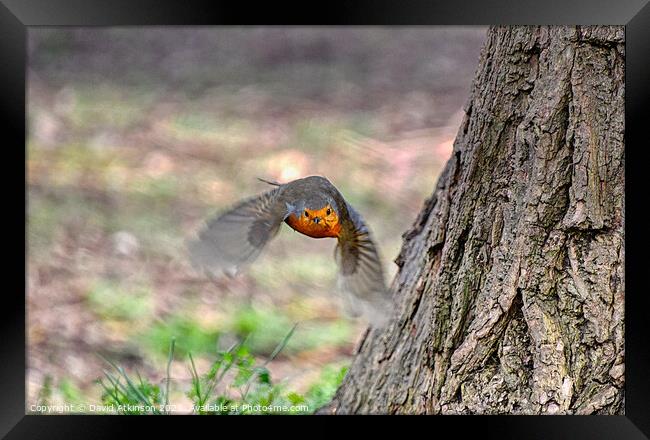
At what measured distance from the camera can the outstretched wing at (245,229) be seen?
1.60m

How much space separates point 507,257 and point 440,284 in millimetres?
155

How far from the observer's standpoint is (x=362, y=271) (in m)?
1.64

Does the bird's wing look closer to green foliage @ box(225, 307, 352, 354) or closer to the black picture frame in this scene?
the black picture frame

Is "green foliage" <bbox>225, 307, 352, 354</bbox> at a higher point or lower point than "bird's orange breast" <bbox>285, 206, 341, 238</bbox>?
lower

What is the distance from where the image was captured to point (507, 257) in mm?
1511

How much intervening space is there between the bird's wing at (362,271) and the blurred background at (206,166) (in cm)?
39

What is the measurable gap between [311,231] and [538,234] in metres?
0.46

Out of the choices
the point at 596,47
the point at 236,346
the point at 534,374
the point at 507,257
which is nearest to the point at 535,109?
the point at 596,47

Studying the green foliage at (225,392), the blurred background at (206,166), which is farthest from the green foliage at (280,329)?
the green foliage at (225,392)

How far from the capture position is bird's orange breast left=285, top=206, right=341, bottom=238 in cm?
153

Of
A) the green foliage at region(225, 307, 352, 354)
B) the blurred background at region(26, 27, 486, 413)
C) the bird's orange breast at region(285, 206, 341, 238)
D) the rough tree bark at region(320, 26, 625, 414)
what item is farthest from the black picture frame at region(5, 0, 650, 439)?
the green foliage at region(225, 307, 352, 354)
